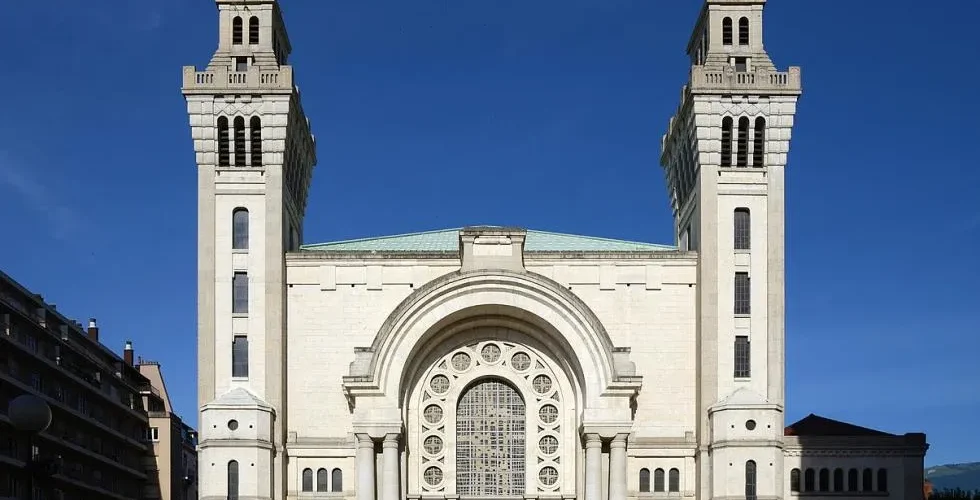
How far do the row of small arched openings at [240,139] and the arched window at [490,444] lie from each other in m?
12.8

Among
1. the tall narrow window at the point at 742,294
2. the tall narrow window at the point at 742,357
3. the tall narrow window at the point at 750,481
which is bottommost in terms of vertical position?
the tall narrow window at the point at 750,481

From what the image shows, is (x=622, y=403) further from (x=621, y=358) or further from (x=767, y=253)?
(x=767, y=253)

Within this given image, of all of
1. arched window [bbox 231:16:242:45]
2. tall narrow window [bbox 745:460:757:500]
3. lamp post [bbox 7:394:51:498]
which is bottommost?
tall narrow window [bbox 745:460:757:500]

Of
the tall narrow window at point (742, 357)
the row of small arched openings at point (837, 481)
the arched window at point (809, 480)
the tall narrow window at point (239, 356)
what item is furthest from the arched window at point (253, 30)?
the arched window at point (809, 480)

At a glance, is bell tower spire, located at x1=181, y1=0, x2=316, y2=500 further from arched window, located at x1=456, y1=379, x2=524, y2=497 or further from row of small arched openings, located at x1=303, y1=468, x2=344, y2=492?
arched window, located at x1=456, y1=379, x2=524, y2=497

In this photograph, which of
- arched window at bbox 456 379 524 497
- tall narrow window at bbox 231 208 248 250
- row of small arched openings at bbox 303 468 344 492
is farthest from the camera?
arched window at bbox 456 379 524 497

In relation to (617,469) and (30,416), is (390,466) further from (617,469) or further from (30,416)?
(30,416)

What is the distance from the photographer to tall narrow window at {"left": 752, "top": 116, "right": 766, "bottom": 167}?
52.1 m

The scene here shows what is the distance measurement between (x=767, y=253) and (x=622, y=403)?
8.15m

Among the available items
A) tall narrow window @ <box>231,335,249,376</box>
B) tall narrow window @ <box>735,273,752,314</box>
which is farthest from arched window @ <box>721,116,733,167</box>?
tall narrow window @ <box>231,335,249,376</box>

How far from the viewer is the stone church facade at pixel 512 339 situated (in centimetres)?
5056

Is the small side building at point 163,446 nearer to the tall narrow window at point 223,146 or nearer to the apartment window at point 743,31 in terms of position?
the tall narrow window at point 223,146

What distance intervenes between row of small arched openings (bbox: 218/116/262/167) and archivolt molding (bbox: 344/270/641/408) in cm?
837

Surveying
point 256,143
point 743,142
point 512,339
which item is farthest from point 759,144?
point 256,143
